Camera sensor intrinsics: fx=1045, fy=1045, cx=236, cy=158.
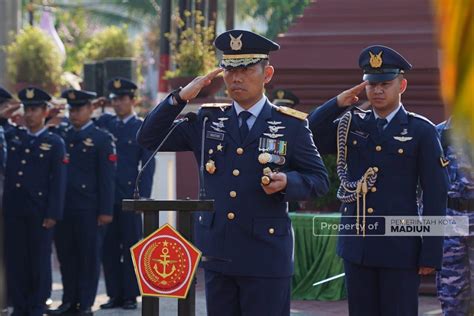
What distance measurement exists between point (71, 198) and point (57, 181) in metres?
0.57

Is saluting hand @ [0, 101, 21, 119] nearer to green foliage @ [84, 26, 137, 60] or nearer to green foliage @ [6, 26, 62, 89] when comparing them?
green foliage @ [6, 26, 62, 89]

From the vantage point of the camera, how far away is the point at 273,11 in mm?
41844

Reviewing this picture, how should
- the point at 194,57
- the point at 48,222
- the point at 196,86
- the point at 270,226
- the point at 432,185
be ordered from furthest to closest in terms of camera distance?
the point at 194,57 < the point at 48,222 < the point at 432,185 < the point at 270,226 < the point at 196,86

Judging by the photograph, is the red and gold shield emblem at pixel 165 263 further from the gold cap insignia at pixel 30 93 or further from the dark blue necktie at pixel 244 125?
the gold cap insignia at pixel 30 93

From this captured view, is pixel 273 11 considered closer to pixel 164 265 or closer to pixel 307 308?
pixel 307 308

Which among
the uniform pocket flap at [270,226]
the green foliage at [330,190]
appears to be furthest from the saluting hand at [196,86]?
the green foliage at [330,190]

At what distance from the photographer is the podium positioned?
353 cm

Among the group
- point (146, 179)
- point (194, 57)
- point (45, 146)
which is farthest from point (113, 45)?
point (45, 146)

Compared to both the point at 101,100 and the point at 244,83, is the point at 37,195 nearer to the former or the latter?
the point at 101,100

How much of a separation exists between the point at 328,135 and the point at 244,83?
1041 mm

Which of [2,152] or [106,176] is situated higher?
[2,152]

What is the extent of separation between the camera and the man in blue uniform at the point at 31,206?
7.89 m

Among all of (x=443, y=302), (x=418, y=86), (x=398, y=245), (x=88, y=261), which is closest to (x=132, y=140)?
(x=88, y=261)

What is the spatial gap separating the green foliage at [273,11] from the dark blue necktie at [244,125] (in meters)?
35.0
